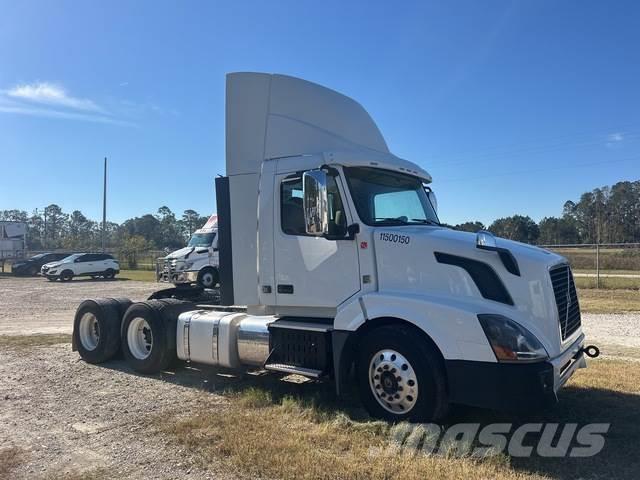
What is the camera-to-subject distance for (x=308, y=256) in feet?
20.1

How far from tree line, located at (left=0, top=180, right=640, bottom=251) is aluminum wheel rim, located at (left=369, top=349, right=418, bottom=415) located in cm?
3229

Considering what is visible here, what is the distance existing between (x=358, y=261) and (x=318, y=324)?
0.96m

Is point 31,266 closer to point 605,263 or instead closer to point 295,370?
point 605,263

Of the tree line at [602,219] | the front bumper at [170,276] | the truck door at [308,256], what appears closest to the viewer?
the truck door at [308,256]

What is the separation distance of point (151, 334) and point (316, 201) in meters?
3.93

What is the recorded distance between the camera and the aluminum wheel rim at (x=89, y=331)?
899cm

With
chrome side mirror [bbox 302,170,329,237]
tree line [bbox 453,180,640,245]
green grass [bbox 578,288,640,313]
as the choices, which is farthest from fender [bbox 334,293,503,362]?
tree line [bbox 453,180,640,245]

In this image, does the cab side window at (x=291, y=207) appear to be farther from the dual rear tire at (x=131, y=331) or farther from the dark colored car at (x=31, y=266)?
the dark colored car at (x=31, y=266)

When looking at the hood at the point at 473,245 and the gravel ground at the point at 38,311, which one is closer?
the hood at the point at 473,245

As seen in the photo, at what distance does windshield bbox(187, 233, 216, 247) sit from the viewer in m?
20.0

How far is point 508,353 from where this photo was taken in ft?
Result: 15.3

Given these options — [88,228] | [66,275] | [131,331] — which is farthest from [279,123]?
[88,228]

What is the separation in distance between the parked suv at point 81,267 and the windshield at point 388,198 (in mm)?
33064

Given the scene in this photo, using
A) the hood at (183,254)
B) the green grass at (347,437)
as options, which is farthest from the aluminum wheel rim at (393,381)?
the hood at (183,254)
